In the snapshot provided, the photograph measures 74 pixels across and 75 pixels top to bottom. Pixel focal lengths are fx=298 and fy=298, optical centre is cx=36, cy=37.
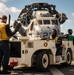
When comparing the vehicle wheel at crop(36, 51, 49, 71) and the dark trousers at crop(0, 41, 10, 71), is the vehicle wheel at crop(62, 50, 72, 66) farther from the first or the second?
the dark trousers at crop(0, 41, 10, 71)

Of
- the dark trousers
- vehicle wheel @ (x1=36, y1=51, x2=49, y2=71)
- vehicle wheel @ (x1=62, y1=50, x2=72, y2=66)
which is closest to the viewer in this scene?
the dark trousers

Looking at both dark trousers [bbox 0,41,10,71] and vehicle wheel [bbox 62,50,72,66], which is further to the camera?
vehicle wheel [bbox 62,50,72,66]

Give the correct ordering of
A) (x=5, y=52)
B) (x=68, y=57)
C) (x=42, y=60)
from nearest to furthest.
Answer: (x=5, y=52)
(x=42, y=60)
(x=68, y=57)

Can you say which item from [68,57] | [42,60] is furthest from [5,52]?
[68,57]

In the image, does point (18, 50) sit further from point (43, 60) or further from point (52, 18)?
point (52, 18)

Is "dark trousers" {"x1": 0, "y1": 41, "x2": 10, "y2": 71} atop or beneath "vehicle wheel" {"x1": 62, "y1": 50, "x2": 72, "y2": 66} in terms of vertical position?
atop

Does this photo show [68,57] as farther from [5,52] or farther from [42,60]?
[5,52]

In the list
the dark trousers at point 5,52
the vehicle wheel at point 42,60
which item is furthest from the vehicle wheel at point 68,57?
the dark trousers at point 5,52

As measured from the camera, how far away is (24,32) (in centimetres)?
2389

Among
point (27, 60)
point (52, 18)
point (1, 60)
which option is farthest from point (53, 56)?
point (52, 18)

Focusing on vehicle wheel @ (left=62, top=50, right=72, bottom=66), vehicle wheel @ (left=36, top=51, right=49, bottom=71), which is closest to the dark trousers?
vehicle wheel @ (left=36, top=51, right=49, bottom=71)

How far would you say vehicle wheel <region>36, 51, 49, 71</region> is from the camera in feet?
33.9

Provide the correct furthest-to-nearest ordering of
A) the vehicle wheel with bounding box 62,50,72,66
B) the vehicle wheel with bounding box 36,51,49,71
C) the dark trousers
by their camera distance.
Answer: the vehicle wheel with bounding box 62,50,72,66, the vehicle wheel with bounding box 36,51,49,71, the dark trousers

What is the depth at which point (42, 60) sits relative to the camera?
1043 cm
